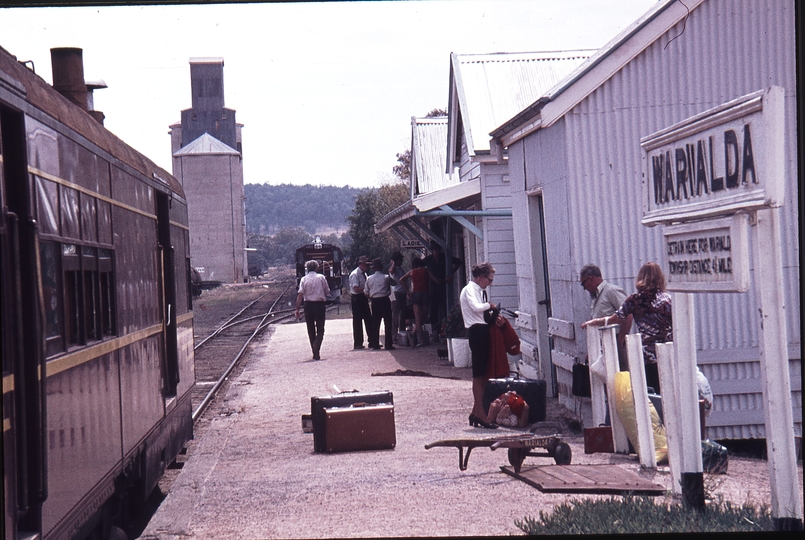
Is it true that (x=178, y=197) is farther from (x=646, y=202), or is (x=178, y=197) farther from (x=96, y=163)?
(x=646, y=202)

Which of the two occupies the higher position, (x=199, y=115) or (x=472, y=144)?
(x=199, y=115)

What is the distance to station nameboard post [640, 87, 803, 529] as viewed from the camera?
4836 mm

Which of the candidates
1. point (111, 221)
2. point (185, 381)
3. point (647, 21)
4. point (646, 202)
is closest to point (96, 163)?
point (111, 221)

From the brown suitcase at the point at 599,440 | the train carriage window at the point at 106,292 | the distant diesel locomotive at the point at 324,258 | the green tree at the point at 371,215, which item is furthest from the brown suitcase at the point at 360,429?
the green tree at the point at 371,215

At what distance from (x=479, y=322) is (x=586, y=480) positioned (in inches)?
121

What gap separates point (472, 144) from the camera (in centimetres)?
1689

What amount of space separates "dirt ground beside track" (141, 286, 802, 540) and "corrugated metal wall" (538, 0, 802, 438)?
99cm

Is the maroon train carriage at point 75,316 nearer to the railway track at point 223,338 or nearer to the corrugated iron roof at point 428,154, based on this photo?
the railway track at point 223,338

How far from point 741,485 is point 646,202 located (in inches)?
87.9

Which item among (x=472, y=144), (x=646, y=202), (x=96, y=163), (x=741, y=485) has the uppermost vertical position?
(x=472, y=144)

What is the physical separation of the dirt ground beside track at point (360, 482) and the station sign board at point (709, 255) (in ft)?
4.73

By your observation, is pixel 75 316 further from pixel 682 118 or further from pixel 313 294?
pixel 313 294

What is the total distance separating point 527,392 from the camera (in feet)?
32.1

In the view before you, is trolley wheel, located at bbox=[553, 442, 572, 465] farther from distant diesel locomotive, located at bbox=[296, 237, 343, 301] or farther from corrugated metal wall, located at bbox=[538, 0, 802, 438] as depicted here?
distant diesel locomotive, located at bbox=[296, 237, 343, 301]
